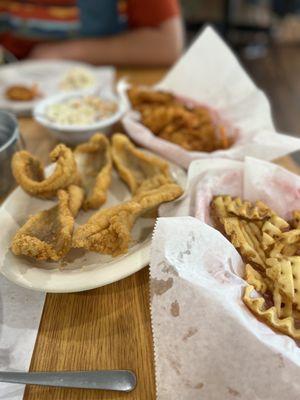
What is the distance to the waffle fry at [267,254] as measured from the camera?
65cm

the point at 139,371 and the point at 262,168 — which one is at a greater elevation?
the point at 262,168

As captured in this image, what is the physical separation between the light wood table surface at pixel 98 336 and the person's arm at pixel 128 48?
1.23 m

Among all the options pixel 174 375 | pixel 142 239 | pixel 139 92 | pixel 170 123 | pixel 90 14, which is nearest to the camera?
pixel 174 375

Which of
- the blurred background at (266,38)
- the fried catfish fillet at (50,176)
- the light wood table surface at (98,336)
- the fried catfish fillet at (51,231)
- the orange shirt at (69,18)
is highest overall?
the orange shirt at (69,18)

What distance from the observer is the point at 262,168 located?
0.89 meters

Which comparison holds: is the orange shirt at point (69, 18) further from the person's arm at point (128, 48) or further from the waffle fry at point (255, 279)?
the waffle fry at point (255, 279)

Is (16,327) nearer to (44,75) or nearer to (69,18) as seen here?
(44,75)

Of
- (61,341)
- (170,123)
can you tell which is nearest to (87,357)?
(61,341)

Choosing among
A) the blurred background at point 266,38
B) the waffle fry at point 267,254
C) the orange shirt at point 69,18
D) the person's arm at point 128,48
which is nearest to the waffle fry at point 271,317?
the waffle fry at point 267,254

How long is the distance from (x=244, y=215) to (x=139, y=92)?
2.19 ft

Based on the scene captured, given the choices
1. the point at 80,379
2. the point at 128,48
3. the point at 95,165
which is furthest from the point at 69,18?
the point at 80,379

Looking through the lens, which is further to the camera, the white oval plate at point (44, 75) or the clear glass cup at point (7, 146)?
the white oval plate at point (44, 75)

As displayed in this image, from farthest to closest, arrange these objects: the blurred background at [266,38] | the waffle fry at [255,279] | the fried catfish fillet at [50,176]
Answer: the blurred background at [266,38]
the fried catfish fillet at [50,176]
the waffle fry at [255,279]

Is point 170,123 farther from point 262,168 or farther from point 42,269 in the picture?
point 42,269
